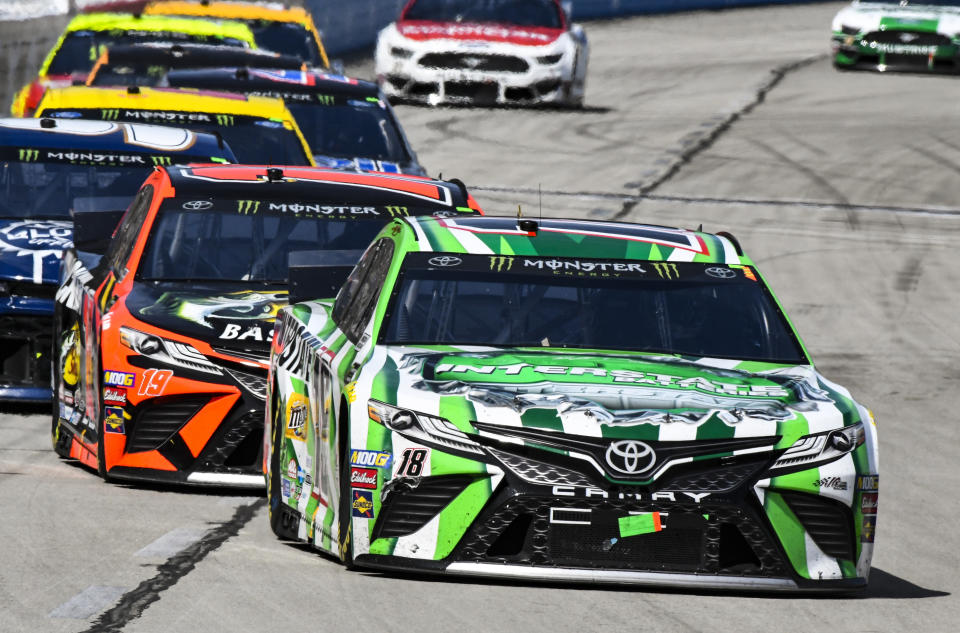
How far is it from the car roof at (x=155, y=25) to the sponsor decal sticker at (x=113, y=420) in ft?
45.6

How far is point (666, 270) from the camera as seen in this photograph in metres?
8.55

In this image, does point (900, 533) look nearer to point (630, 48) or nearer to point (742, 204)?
point (742, 204)

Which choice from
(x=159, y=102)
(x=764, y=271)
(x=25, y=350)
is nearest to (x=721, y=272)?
(x=25, y=350)

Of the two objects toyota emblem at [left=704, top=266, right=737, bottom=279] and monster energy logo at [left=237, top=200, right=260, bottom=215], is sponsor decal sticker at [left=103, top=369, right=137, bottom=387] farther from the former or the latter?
toyota emblem at [left=704, top=266, right=737, bottom=279]

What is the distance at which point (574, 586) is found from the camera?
749cm

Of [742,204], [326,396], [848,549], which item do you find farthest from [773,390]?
[742,204]

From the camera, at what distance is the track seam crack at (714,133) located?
22500mm

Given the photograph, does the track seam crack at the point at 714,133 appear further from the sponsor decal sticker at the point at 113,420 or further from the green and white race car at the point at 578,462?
the green and white race car at the point at 578,462

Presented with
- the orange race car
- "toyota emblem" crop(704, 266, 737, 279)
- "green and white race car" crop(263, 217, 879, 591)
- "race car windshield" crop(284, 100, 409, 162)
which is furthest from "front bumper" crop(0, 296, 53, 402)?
"race car windshield" crop(284, 100, 409, 162)

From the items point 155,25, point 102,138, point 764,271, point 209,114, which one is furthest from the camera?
point 155,25

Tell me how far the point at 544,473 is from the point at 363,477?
1.99 feet

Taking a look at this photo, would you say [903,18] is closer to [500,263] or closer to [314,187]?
[314,187]

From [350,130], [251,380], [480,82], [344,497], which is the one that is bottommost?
[480,82]

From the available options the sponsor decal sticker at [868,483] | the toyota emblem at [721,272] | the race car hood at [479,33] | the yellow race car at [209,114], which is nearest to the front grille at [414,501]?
the sponsor decal sticker at [868,483]
